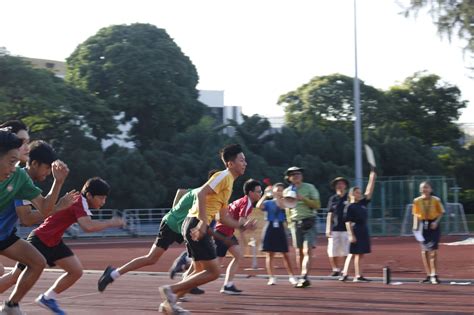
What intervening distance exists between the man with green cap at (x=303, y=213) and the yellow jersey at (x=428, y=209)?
1.74 meters

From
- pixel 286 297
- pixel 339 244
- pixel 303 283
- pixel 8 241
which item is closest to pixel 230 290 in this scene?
pixel 286 297

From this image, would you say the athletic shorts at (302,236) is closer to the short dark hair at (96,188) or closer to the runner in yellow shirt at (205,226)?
the runner in yellow shirt at (205,226)

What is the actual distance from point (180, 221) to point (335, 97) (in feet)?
136

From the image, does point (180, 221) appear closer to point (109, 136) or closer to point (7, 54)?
point (7, 54)

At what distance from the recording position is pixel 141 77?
44531 mm

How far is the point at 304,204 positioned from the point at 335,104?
38.0m

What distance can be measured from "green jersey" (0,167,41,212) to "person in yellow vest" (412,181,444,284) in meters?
8.39

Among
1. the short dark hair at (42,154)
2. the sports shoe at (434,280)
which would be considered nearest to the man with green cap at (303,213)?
the sports shoe at (434,280)

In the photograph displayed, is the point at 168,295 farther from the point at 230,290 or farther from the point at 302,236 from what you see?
the point at 302,236

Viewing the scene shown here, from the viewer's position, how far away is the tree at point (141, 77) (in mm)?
44750

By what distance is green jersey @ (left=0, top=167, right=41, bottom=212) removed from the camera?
27.3 feet

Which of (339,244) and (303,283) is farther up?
(339,244)

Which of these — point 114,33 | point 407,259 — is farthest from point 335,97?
point 407,259

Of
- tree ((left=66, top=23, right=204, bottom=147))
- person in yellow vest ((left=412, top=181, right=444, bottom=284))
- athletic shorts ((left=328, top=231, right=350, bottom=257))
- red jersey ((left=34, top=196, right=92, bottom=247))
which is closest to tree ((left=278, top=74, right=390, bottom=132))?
tree ((left=66, top=23, right=204, bottom=147))
